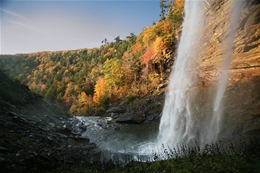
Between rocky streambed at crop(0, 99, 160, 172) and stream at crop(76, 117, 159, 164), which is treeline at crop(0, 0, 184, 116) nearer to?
rocky streambed at crop(0, 99, 160, 172)

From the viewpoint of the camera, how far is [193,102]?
16.1 metres

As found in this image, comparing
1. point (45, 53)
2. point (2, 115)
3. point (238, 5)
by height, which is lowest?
point (2, 115)

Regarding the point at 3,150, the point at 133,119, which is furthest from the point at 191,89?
the point at 3,150

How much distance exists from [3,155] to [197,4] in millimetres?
22359

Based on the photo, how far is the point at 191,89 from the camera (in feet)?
57.9

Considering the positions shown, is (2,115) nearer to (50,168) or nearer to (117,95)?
(50,168)

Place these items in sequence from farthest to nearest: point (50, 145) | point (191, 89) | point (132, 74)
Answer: point (132, 74) < point (191, 89) < point (50, 145)

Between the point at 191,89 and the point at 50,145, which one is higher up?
the point at 191,89

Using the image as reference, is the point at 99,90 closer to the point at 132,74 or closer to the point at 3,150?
the point at 132,74

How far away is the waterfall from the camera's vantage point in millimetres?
13242

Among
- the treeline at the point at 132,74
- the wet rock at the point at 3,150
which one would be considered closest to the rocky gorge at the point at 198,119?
the wet rock at the point at 3,150

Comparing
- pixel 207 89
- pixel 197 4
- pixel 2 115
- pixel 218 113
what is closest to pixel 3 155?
pixel 2 115

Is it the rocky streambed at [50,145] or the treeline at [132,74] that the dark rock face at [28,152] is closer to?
the rocky streambed at [50,145]

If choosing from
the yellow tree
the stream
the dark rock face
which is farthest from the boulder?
the yellow tree
